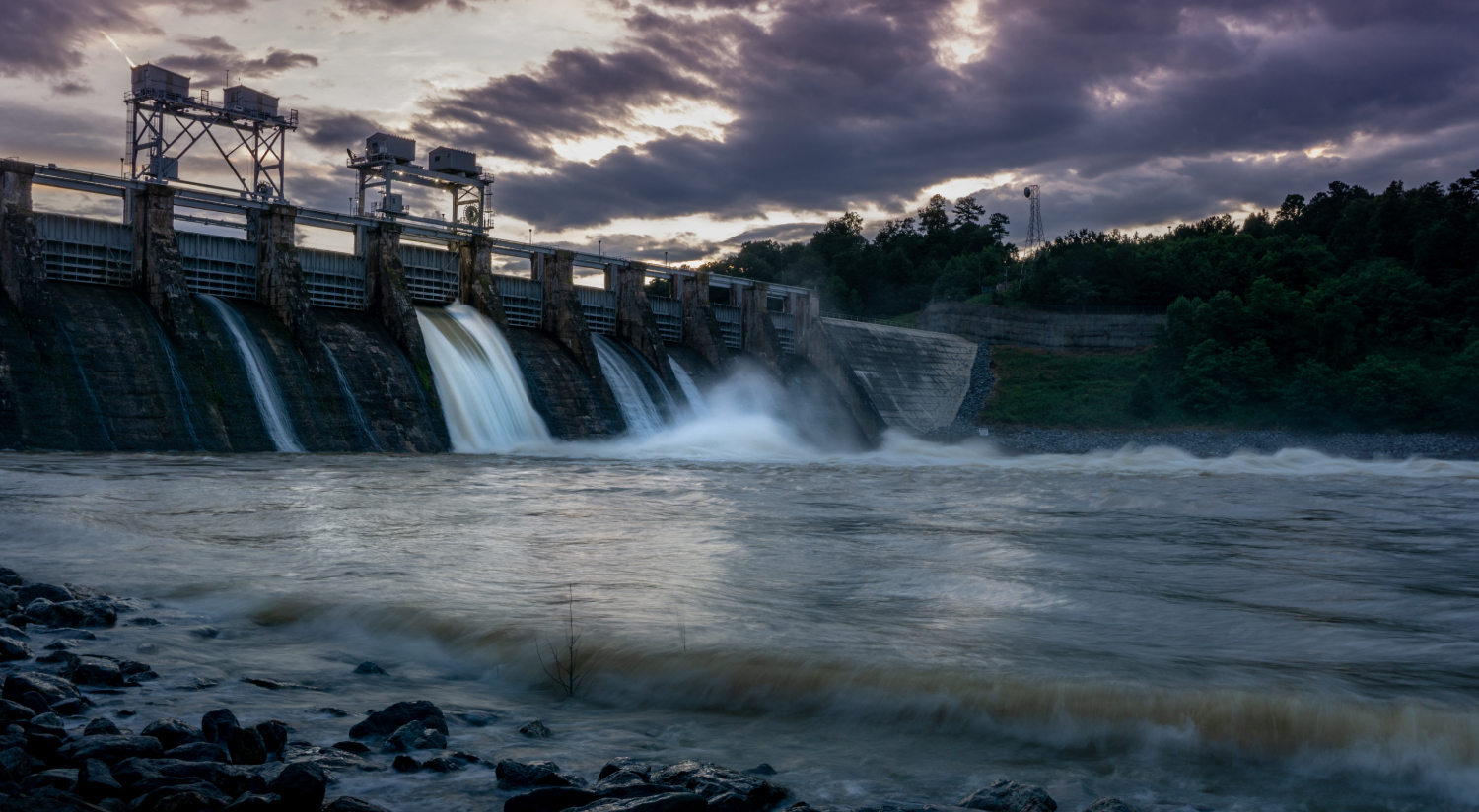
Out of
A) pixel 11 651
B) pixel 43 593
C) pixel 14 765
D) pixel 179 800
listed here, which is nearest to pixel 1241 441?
pixel 43 593

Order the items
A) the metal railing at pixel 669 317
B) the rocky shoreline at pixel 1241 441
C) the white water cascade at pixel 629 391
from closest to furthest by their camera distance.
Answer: the white water cascade at pixel 629 391 < the metal railing at pixel 669 317 < the rocky shoreline at pixel 1241 441

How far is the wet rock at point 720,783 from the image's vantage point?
3783mm

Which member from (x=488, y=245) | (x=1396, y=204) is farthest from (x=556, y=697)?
(x=1396, y=204)

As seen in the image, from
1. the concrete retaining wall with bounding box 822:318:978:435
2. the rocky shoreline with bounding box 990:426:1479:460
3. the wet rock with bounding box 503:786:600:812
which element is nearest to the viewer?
the wet rock with bounding box 503:786:600:812

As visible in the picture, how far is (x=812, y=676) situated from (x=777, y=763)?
1278mm

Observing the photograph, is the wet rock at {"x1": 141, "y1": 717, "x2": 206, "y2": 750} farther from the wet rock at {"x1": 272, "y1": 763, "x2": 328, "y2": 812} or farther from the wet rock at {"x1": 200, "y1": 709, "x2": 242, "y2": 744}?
the wet rock at {"x1": 272, "y1": 763, "x2": 328, "y2": 812}

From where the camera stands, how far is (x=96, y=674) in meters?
5.09

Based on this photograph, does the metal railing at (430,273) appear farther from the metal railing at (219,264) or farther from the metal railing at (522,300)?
the metal railing at (219,264)

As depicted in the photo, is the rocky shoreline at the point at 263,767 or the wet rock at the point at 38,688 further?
the wet rock at the point at 38,688

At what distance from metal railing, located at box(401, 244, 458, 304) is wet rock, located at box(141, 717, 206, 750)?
94.4 feet

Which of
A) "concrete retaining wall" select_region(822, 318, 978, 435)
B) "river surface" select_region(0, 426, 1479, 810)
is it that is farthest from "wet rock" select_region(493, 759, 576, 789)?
"concrete retaining wall" select_region(822, 318, 978, 435)

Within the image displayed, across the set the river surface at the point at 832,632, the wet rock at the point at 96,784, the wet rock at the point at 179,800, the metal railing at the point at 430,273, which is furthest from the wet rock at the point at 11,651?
the metal railing at the point at 430,273

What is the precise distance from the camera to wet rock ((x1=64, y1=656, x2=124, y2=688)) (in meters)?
5.07

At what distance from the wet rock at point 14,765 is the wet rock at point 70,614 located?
11.4 feet
